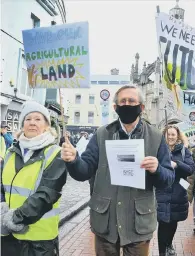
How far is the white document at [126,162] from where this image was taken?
2891 millimetres

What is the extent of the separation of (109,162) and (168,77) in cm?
235

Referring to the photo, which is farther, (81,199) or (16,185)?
(81,199)

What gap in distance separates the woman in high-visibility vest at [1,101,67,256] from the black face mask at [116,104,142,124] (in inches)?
23.9

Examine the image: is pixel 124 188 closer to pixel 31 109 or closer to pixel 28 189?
pixel 28 189

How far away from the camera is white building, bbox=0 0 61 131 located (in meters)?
16.4

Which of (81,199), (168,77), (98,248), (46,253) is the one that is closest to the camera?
(46,253)

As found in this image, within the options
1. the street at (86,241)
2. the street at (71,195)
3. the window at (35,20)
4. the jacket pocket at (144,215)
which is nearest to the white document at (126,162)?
the jacket pocket at (144,215)

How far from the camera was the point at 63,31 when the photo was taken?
3.41 meters

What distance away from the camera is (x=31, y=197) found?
2891 mm

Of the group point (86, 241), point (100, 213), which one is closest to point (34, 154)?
point (100, 213)

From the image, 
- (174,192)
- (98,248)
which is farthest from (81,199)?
(98,248)

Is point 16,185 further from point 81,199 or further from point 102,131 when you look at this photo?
point 81,199

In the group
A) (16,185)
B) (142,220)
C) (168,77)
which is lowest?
(142,220)

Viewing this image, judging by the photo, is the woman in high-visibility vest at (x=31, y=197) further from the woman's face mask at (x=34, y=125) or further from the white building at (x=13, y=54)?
the white building at (x=13, y=54)
